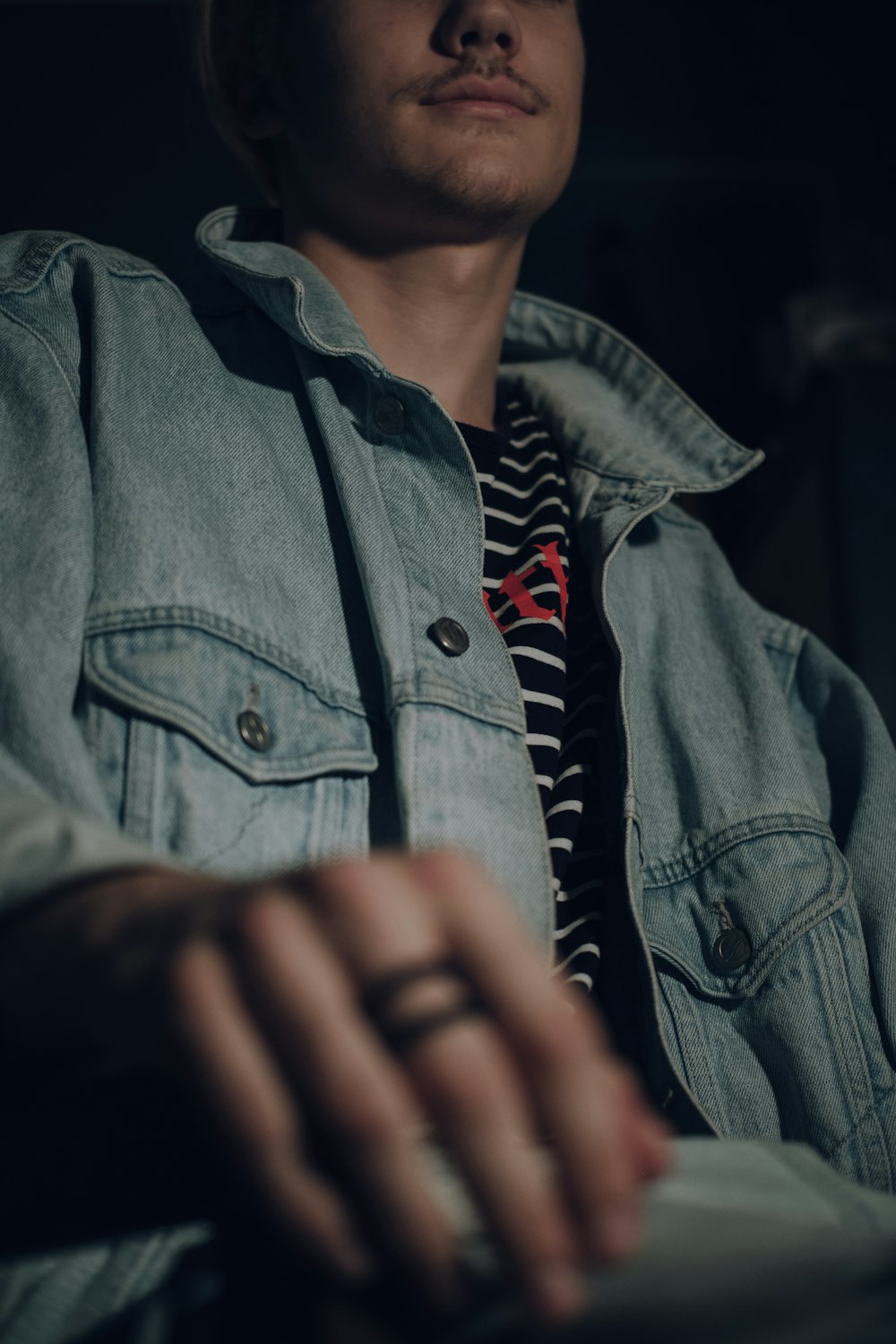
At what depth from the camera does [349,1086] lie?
0.26 m

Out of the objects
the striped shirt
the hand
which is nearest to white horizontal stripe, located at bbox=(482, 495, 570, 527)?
the striped shirt

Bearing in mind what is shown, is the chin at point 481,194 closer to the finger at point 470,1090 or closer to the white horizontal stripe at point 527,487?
the white horizontal stripe at point 527,487

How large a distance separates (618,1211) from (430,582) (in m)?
0.53

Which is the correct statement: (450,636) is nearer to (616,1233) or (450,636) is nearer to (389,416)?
(389,416)

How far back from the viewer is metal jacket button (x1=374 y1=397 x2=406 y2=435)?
0.82 meters

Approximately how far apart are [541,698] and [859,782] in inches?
13.0

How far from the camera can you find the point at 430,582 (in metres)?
0.75

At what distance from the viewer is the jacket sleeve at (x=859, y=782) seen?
2.79 feet

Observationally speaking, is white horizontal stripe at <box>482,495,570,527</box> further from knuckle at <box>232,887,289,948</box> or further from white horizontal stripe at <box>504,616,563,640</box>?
knuckle at <box>232,887,289,948</box>

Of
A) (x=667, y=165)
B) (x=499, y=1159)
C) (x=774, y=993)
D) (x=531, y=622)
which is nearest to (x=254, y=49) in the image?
(x=531, y=622)

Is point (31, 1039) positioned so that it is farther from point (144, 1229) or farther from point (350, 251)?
point (350, 251)

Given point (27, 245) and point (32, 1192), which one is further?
point (27, 245)

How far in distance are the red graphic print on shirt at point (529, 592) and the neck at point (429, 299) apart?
0.65 feet

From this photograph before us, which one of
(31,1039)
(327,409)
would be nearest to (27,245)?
(327,409)
